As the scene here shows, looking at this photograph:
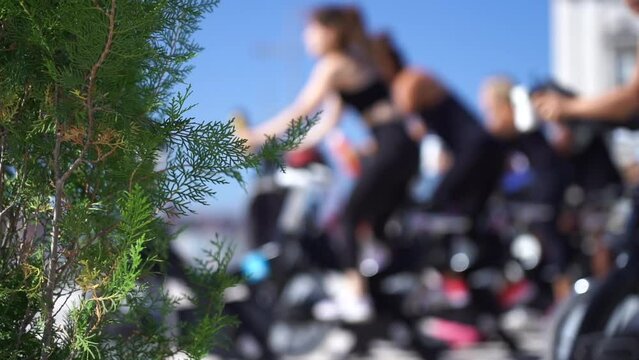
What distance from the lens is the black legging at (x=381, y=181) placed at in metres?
6.38

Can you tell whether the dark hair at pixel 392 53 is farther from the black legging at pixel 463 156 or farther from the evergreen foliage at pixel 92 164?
the evergreen foliage at pixel 92 164

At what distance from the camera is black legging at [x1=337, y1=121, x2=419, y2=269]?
20.9 ft

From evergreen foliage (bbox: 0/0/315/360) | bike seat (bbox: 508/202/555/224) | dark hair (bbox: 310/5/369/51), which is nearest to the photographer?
evergreen foliage (bbox: 0/0/315/360)

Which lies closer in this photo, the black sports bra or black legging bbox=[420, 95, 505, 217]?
the black sports bra

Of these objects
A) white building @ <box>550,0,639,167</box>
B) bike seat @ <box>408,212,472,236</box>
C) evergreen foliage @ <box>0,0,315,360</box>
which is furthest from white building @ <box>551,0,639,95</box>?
evergreen foliage @ <box>0,0,315,360</box>

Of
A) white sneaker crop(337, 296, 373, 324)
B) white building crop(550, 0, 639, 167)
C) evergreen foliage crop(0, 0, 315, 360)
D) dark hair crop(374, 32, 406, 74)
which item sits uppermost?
white building crop(550, 0, 639, 167)

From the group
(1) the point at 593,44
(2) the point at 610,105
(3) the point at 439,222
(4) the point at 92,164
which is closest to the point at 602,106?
(2) the point at 610,105

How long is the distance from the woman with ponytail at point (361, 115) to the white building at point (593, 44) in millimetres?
34346

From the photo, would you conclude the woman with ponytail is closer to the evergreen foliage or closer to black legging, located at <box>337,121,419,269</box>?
black legging, located at <box>337,121,419,269</box>

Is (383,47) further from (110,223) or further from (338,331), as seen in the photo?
(110,223)

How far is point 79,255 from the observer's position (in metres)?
1.83

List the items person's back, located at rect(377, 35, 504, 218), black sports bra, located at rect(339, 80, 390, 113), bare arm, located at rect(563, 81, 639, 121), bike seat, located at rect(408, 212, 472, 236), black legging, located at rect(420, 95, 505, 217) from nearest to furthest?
bare arm, located at rect(563, 81, 639, 121) < black sports bra, located at rect(339, 80, 390, 113) < person's back, located at rect(377, 35, 504, 218) < black legging, located at rect(420, 95, 505, 217) < bike seat, located at rect(408, 212, 472, 236)

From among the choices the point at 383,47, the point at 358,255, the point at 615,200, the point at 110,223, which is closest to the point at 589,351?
the point at 110,223

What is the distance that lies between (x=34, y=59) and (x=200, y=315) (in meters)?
0.60
